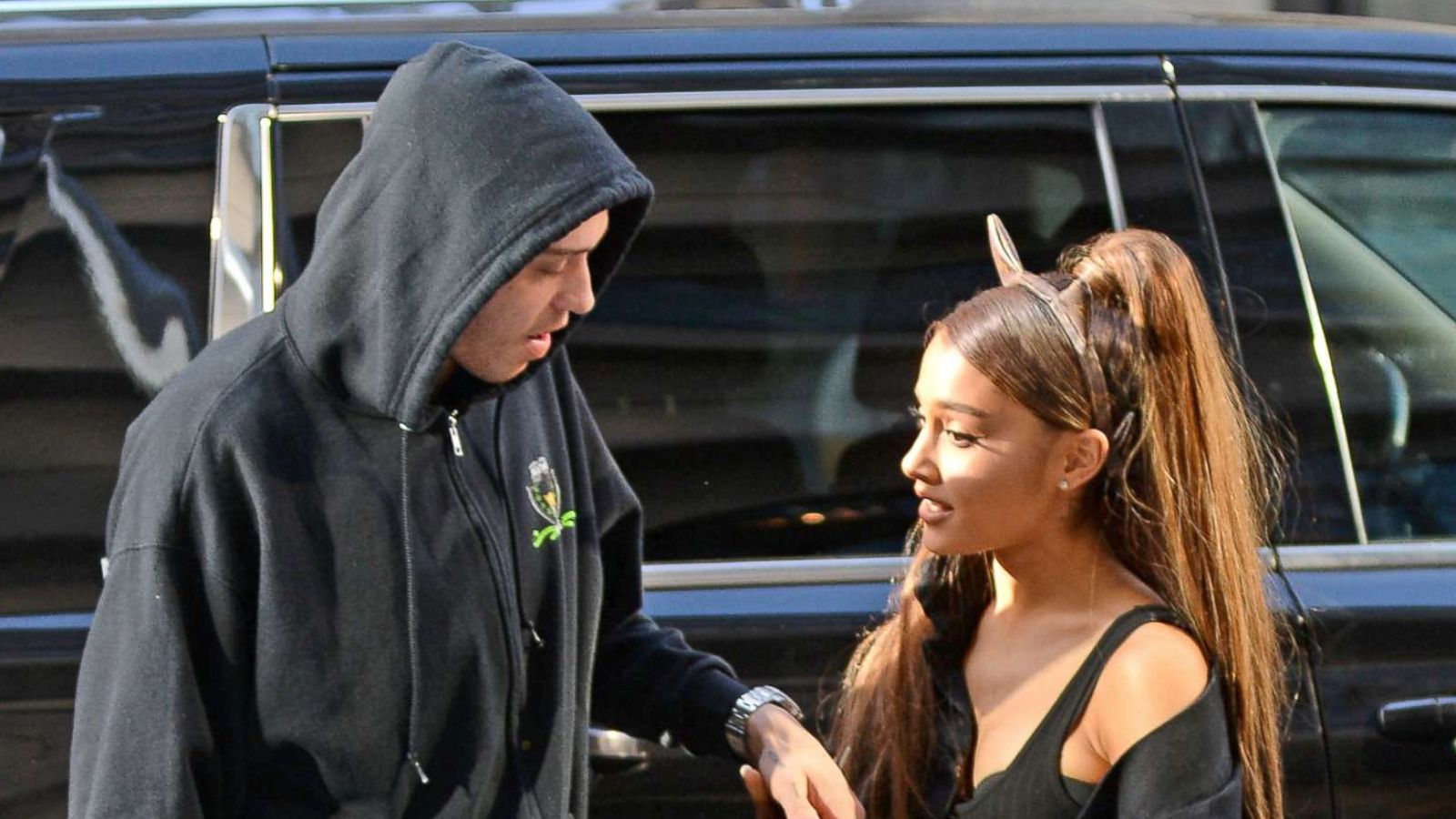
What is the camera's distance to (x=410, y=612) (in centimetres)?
173

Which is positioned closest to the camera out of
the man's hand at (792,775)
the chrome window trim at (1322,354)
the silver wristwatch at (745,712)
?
the man's hand at (792,775)

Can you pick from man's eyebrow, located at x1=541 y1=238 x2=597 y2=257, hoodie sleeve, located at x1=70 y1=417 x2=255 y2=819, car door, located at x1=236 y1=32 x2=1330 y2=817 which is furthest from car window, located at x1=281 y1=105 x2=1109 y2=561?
hoodie sleeve, located at x1=70 y1=417 x2=255 y2=819

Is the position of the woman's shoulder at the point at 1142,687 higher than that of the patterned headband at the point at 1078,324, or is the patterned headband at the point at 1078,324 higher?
the patterned headband at the point at 1078,324

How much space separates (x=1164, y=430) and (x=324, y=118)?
46.7 inches

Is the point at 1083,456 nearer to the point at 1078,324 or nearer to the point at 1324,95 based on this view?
the point at 1078,324

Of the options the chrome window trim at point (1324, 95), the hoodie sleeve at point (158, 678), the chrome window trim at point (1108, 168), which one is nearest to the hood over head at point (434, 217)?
the hoodie sleeve at point (158, 678)

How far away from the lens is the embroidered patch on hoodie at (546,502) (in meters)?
1.92

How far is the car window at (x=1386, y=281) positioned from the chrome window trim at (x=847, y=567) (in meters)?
0.05

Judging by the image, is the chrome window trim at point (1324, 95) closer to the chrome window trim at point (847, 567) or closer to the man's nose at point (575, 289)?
the chrome window trim at point (847, 567)

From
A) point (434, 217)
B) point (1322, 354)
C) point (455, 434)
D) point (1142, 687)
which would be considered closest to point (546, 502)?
A: point (455, 434)

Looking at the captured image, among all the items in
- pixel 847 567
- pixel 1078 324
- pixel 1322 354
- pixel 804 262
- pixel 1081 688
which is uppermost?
pixel 1078 324

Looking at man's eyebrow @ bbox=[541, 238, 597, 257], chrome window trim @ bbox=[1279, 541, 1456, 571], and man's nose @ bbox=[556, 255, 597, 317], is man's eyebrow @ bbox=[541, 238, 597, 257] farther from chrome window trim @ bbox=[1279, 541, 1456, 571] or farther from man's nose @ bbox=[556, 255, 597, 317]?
chrome window trim @ bbox=[1279, 541, 1456, 571]

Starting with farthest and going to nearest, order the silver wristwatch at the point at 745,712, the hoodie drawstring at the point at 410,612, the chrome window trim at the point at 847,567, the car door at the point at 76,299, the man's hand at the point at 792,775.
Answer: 1. the chrome window trim at the point at 847,567
2. the car door at the point at 76,299
3. the silver wristwatch at the point at 745,712
4. the man's hand at the point at 792,775
5. the hoodie drawstring at the point at 410,612

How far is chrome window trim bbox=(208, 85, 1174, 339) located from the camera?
2.37 m
